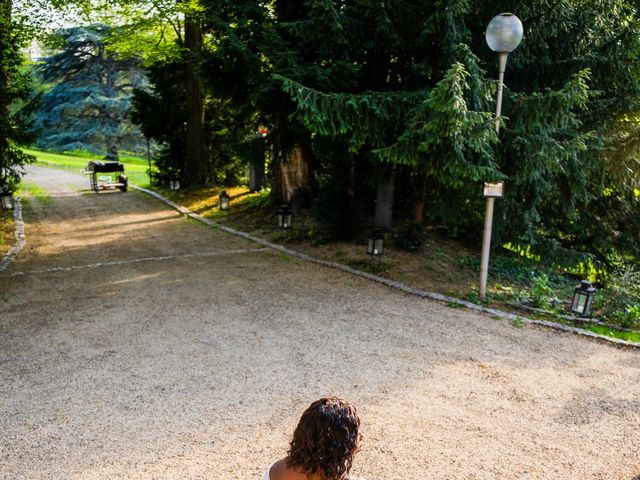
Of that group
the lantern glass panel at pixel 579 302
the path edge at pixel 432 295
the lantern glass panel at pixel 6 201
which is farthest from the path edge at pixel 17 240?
the lantern glass panel at pixel 579 302

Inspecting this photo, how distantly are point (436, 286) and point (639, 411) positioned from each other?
12.8 feet

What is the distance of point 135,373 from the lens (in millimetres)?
5121

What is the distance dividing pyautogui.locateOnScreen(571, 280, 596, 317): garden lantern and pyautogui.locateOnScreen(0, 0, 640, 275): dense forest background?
181 centimetres

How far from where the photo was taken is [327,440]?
2145 mm

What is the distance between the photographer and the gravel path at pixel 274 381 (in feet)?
12.5

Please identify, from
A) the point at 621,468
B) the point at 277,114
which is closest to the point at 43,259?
the point at 277,114

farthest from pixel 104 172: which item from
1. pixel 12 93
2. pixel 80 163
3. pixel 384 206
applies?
pixel 384 206

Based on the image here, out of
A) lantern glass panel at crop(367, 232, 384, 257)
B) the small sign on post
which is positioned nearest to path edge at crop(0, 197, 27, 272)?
lantern glass panel at crop(367, 232, 384, 257)

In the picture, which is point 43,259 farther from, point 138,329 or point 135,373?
point 135,373

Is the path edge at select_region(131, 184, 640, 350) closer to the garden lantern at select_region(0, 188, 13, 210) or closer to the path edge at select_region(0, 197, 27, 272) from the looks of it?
the path edge at select_region(0, 197, 27, 272)

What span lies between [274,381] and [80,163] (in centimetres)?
3013

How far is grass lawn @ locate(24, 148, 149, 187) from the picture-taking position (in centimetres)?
2522

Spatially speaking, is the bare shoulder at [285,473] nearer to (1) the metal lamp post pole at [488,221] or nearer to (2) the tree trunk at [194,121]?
(1) the metal lamp post pole at [488,221]

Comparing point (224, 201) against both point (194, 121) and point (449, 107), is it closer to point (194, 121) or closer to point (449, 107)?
point (194, 121)
